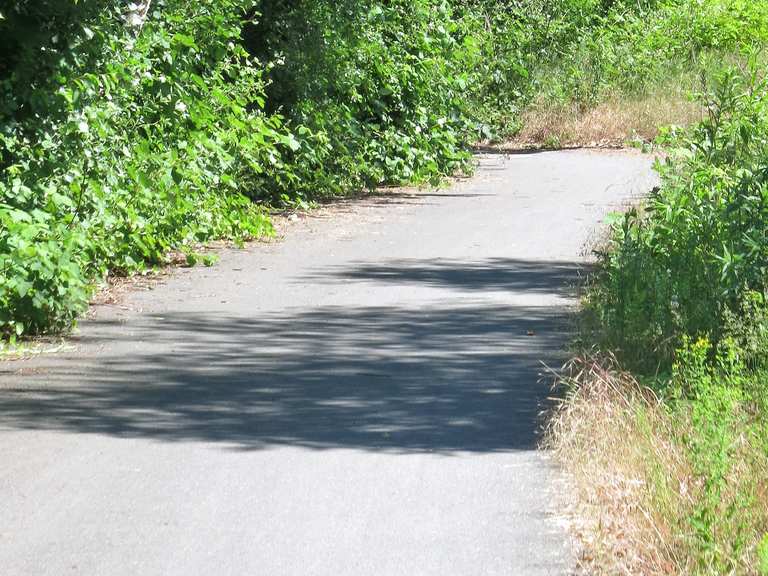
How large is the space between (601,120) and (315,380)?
24613 mm

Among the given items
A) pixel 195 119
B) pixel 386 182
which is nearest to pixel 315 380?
pixel 195 119

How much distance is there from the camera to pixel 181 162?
13.6 meters

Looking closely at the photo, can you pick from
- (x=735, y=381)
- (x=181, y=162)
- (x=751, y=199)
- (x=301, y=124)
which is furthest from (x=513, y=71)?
(x=735, y=381)

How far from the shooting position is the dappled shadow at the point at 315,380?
771 centimetres

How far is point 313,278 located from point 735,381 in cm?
679

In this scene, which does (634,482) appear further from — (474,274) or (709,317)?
(474,274)

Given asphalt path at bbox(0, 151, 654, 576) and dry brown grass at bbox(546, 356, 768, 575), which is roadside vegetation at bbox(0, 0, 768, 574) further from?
asphalt path at bbox(0, 151, 654, 576)

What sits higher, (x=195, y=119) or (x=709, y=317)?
(x=195, y=119)

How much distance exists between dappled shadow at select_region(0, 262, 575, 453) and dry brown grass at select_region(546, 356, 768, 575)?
1.52 feet

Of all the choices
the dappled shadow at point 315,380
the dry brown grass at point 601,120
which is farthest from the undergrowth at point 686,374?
the dry brown grass at point 601,120

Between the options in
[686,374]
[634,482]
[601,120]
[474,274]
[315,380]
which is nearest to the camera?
[634,482]

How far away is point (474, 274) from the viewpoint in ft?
44.3

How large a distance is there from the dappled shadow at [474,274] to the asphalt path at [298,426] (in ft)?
0.10

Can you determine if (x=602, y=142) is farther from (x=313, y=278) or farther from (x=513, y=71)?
(x=313, y=278)
